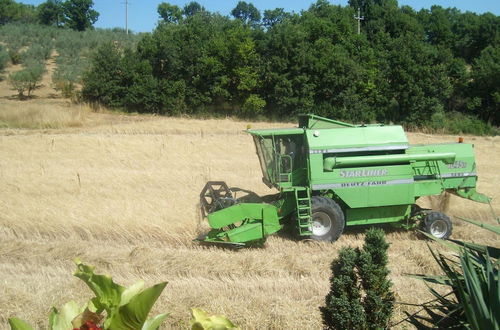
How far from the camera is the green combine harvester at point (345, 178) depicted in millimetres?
9414

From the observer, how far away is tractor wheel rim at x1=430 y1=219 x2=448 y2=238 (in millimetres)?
9797

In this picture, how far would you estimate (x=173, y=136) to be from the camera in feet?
58.3

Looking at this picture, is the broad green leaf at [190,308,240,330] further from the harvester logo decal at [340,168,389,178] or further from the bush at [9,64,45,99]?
the bush at [9,64,45,99]

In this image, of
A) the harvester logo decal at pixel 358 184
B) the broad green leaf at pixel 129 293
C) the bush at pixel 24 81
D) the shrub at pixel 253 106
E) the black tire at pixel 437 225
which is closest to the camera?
the broad green leaf at pixel 129 293

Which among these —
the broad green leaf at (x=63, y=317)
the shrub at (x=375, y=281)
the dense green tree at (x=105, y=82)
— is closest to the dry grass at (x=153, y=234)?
the shrub at (x=375, y=281)

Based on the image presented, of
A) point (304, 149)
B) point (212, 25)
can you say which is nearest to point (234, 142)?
point (304, 149)

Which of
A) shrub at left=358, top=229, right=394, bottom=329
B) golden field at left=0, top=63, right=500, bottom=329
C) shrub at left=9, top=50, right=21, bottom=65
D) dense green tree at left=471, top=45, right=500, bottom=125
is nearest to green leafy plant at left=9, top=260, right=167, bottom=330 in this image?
shrub at left=358, top=229, right=394, bottom=329

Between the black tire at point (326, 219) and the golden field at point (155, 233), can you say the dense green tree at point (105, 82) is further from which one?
the black tire at point (326, 219)

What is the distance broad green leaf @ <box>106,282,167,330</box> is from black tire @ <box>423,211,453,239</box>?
8821 millimetres

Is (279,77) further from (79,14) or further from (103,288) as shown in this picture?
(79,14)

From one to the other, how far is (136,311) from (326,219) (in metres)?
7.91

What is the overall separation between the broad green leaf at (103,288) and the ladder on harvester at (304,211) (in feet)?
24.4

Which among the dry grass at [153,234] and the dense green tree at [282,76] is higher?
the dense green tree at [282,76]

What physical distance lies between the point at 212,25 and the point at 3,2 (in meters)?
41.4
